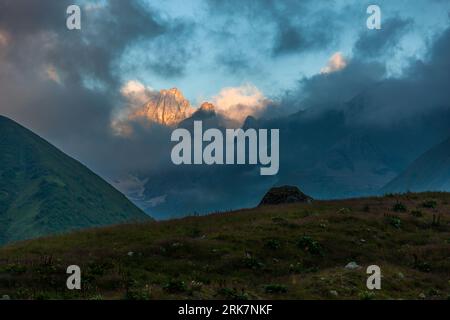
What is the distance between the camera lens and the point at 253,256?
29.4 metres

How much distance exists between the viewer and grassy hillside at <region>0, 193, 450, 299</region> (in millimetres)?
22828

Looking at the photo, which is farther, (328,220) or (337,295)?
(328,220)

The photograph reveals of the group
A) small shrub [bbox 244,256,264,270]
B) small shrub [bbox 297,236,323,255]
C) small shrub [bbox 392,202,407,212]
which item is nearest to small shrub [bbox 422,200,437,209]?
small shrub [bbox 392,202,407,212]

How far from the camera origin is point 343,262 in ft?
95.9

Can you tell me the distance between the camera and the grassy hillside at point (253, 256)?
74.9ft

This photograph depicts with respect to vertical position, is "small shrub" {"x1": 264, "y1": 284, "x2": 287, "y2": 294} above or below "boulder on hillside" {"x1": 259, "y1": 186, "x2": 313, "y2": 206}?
below

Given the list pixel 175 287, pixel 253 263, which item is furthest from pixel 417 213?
pixel 175 287

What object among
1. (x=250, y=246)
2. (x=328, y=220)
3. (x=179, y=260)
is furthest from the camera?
(x=328, y=220)

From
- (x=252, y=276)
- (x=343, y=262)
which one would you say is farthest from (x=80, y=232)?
(x=343, y=262)

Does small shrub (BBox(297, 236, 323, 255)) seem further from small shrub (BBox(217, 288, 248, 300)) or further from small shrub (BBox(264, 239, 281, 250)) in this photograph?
small shrub (BBox(217, 288, 248, 300))

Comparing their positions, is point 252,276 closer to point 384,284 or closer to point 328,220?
point 384,284

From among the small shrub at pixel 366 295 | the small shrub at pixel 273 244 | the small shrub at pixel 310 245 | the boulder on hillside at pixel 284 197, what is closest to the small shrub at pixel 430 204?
the boulder on hillside at pixel 284 197
